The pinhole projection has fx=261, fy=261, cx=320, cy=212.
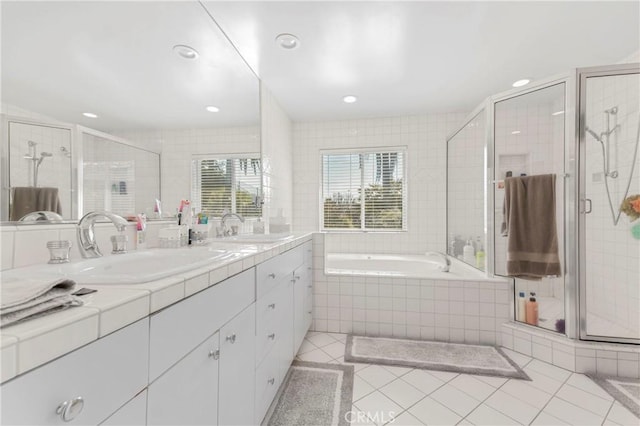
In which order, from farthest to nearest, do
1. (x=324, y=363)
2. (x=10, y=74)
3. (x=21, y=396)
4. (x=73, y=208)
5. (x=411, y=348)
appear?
(x=411, y=348) → (x=324, y=363) → (x=73, y=208) → (x=10, y=74) → (x=21, y=396)

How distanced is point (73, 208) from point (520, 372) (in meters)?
2.54

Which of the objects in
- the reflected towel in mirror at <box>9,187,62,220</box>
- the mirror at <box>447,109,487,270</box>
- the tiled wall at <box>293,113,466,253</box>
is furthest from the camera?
the tiled wall at <box>293,113,466,253</box>

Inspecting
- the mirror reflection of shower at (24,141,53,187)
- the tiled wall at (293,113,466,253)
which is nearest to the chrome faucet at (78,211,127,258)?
the mirror reflection of shower at (24,141,53,187)

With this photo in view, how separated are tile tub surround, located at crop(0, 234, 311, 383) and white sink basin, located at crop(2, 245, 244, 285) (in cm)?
3

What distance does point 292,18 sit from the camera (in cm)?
169

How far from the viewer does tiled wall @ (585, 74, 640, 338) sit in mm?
1861

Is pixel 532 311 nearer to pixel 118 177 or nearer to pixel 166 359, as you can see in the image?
pixel 166 359

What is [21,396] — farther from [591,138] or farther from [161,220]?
[591,138]

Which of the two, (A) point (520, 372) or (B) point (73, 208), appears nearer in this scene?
(B) point (73, 208)

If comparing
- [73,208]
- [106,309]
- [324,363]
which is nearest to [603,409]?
[324,363]

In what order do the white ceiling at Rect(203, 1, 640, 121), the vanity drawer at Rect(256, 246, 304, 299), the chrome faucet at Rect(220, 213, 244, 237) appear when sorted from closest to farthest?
1. the vanity drawer at Rect(256, 246, 304, 299)
2. the white ceiling at Rect(203, 1, 640, 121)
3. the chrome faucet at Rect(220, 213, 244, 237)

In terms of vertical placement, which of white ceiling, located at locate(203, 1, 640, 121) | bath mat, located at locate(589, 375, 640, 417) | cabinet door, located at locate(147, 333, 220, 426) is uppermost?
white ceiling, located at locate(203, 1, 640, 121)

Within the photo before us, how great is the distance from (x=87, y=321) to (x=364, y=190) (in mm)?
3325

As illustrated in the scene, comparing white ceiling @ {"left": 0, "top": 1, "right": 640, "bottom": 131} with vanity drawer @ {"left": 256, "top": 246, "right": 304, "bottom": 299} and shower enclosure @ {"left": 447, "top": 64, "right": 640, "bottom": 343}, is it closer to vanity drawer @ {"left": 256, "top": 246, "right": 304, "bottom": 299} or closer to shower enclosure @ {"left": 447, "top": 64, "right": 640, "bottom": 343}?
shower enclosure @ {"left": 447, "top": 64, "right": 640, "bottom": 343}
